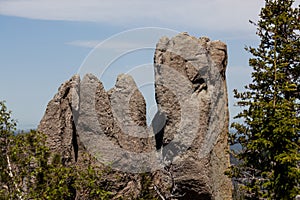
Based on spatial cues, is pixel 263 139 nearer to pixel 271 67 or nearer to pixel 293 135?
pixel 293 135

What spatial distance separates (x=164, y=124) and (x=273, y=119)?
705cm

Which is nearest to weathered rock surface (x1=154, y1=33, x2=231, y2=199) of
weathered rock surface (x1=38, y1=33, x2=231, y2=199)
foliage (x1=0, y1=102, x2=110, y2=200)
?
weathered rock surface (x1=38, y1=33, x2=231, y2=199)

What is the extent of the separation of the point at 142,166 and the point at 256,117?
7616 mm

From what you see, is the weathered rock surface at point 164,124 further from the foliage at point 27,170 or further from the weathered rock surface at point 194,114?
the foliage at point 27,170

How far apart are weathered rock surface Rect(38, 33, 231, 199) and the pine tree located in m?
2.80

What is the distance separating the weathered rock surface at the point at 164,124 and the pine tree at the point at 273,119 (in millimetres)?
2800

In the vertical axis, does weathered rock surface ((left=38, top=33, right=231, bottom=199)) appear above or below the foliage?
above

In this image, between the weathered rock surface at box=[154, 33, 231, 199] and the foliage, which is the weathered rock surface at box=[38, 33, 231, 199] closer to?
the weathered rock surface at box=[154, 33, 231, 199]

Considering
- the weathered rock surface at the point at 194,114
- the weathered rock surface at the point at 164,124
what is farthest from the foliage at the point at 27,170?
the weathered rock surface at the point at 194,114

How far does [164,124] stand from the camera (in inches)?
1017

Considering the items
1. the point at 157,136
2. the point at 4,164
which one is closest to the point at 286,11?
the point at 157,136

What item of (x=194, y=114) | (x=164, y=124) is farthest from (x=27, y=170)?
(x=194, y=114)

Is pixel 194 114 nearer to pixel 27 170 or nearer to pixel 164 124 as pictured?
pixel 164 124

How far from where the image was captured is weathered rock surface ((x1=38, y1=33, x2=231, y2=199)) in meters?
25.2
